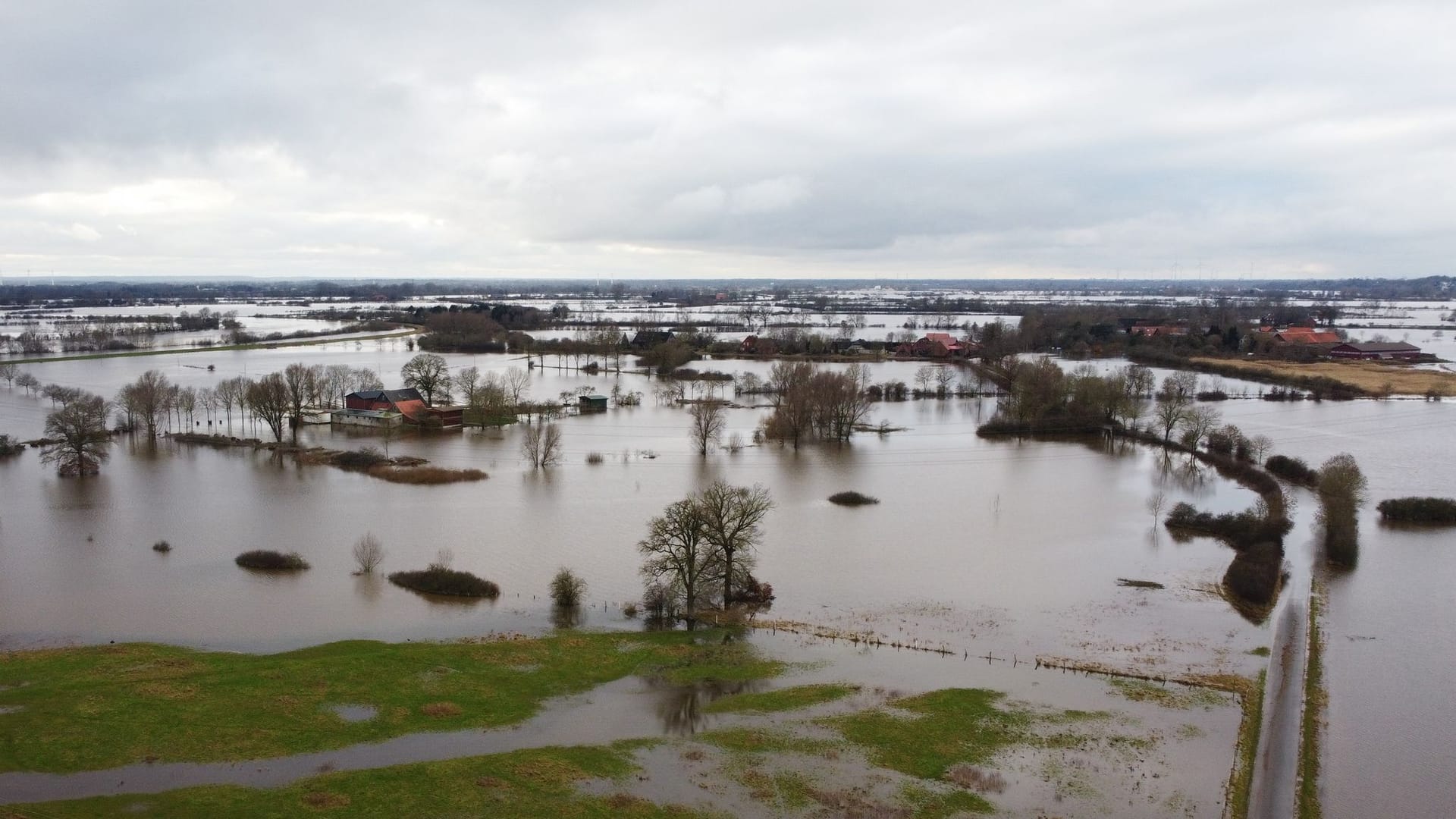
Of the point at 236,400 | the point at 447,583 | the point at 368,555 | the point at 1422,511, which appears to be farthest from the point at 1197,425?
the point at 236,400

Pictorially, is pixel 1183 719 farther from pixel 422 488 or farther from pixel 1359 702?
pixel 422 488

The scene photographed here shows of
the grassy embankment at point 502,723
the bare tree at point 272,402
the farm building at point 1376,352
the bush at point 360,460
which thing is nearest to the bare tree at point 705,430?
the bush at point 360,460

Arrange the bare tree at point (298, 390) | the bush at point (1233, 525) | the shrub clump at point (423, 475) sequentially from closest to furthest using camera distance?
the bush at point (1233, 525) → the shrub clump at point (423, 475) → the bare tree at point (298, 390)

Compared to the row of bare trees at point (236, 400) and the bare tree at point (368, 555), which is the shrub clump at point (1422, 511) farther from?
A: the row of bare trees at point (236, 400)

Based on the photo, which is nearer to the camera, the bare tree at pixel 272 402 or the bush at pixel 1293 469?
the bush at pixel 1293 469

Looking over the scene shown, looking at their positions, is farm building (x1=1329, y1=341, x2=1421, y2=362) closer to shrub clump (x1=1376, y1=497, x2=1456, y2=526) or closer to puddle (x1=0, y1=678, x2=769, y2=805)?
shrub clump (x1=1376, y1=497, x2=1456, y2=526)
